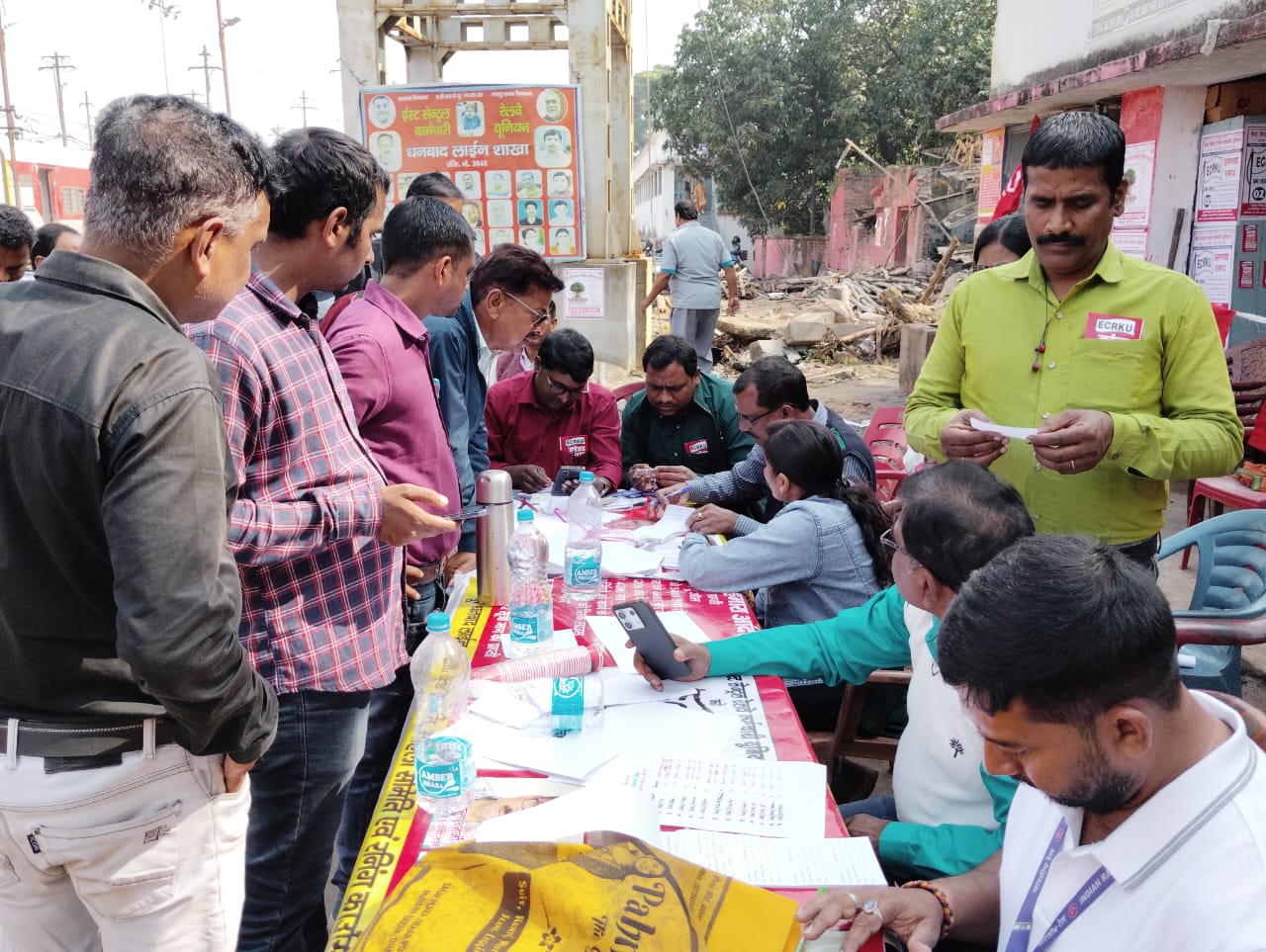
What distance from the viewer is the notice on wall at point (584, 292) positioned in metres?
7.71

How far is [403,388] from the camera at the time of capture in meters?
2.35

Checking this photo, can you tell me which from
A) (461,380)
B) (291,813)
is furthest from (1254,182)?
(291,813)

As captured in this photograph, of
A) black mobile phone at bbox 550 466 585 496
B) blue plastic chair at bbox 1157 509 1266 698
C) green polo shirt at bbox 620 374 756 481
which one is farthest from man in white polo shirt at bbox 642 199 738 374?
blue plastic chair at bbox 1157 509 1266 698

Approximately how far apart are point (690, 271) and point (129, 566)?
8496 mm

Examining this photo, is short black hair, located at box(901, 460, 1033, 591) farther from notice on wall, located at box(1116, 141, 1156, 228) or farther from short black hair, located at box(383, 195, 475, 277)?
notice on wall, located at box(1116, 141, 1156, 228)

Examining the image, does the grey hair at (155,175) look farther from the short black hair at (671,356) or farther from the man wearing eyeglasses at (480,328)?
the short black hair at (671,356)

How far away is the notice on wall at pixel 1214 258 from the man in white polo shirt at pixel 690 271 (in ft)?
13.7

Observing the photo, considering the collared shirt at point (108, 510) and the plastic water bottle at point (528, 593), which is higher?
the collared shirt at point (108, 510)

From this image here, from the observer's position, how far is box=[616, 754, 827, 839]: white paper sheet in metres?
1.62

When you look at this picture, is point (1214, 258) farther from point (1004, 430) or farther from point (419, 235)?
point (419, 235)

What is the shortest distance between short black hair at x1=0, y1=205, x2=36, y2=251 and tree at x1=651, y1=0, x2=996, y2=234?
19903mm

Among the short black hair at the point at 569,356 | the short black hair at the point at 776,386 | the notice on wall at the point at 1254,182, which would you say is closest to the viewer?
the short black hair at the point at 776,386

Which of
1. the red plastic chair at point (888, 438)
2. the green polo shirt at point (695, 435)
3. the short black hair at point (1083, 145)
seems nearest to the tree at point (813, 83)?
the red plastic chair at point (888, 438)

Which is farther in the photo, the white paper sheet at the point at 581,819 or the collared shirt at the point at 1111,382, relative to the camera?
the collared shirt at the point at 1111,382
